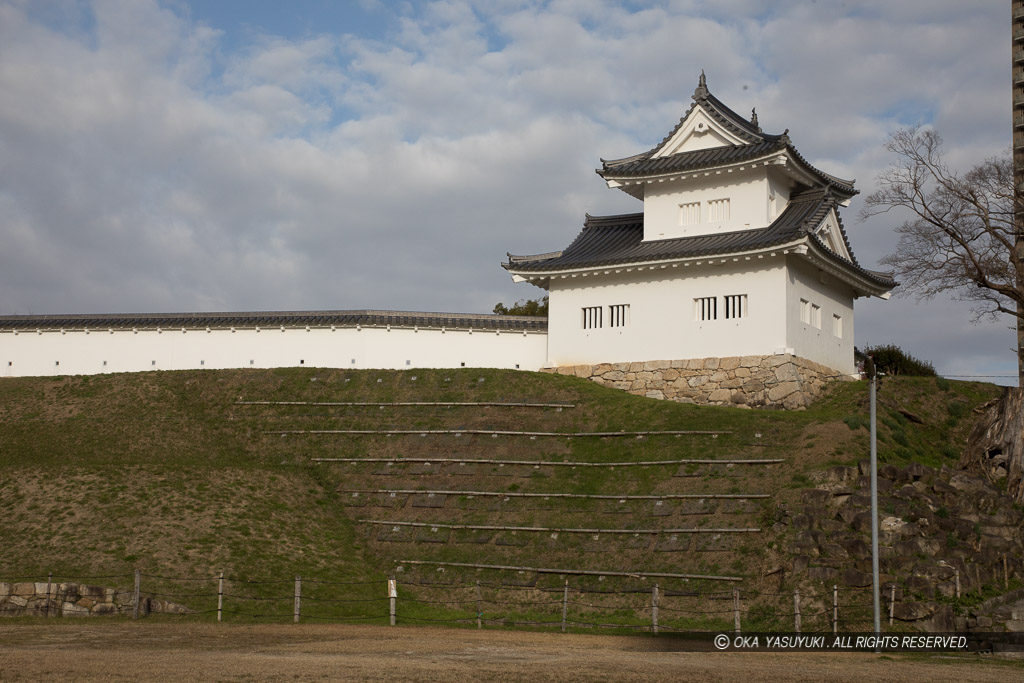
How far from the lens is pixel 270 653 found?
1717 cm

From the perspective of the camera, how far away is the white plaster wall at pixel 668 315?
33.2 metres

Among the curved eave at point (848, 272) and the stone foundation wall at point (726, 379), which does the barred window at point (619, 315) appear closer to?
the stone foundation wall at point (726, 379)

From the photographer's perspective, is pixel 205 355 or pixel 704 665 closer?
pixel 704 665

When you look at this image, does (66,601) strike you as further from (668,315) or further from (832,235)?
(832,235)

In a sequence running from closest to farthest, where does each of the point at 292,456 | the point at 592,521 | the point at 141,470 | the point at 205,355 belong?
the point at 592,521 < the point at 141,470 < the point at 292,456 < the point at 205,355

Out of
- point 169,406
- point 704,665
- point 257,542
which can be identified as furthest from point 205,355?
point 704,665

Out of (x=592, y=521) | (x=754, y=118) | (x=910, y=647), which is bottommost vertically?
(x=910, y=647)

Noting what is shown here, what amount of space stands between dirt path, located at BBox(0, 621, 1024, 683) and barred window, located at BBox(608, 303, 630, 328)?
1628 cm

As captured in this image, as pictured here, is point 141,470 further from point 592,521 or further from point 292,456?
point 592,521

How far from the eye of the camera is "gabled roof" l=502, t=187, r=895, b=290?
33.4 meters

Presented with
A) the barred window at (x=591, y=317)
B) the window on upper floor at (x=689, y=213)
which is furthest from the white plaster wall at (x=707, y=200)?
the barred window at (x=591, y=317)

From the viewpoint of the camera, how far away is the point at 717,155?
117 ft

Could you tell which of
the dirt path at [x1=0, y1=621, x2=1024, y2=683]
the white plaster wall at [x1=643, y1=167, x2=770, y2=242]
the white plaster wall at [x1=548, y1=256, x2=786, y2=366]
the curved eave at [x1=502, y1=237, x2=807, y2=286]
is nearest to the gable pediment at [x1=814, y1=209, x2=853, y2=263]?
the white plaster wall at [x1=643, y1=167, x2=770, y2=242]

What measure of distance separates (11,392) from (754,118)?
28.6 metres
